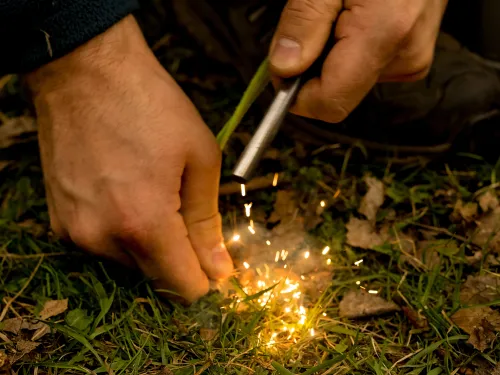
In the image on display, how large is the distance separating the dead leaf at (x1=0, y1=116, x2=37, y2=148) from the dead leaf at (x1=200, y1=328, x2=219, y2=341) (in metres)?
1.24

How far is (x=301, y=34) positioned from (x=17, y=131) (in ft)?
4.85

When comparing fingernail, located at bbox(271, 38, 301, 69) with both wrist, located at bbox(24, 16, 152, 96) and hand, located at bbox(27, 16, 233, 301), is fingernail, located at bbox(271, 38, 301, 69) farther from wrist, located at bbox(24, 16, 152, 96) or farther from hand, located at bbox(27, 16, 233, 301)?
wrist, located at bbox(24, 16, 152, 96)

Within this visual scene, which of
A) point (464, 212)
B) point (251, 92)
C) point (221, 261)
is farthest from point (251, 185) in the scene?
point (464, 212)

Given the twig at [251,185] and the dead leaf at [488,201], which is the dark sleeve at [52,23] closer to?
the twig at [251,185]

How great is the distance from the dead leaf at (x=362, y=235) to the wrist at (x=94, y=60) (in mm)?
966

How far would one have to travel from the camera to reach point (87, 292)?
6.47 ft

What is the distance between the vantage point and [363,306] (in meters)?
1.96

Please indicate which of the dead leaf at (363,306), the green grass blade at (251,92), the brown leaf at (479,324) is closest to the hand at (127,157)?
the green grass blade at (251,92)

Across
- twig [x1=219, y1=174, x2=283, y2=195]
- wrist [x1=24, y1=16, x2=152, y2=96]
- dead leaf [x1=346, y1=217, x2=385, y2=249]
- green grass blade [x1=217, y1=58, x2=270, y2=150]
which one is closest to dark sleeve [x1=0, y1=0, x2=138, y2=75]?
wrist [x1=24, y1=16, x2=152, y2=96]

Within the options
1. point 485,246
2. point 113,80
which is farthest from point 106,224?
point 485,246

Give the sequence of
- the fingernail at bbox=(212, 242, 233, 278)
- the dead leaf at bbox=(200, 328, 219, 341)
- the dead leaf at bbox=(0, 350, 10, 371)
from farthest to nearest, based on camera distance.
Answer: the fingernail at bbox=(212, 242, 233, 278)
the dead leaf at bbox=(200, 328, 219, 341)
the dead leaf at bbox=(0, 350, 10, 371)

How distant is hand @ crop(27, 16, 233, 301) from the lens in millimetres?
1825

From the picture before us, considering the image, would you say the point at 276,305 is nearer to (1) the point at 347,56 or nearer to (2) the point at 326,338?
(2) the point at 326,338

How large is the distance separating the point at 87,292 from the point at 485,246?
1356 mm
